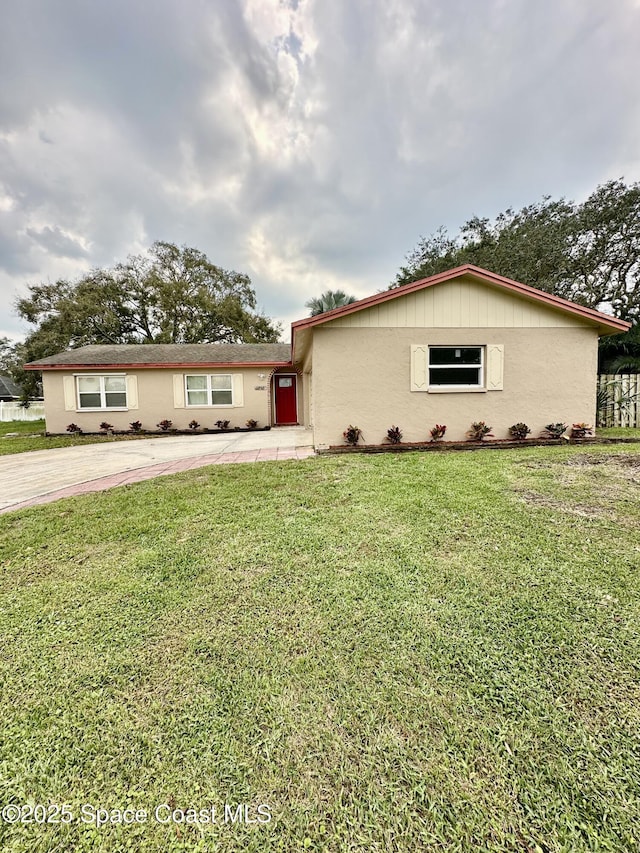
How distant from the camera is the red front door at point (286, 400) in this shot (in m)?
14.7

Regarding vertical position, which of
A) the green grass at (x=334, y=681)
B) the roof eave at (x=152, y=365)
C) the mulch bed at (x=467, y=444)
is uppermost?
the roof eave at (x=152, y=365)

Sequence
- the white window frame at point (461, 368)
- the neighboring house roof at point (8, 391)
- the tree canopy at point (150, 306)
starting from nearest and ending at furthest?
the white window frame at point (461, 368) < the tree canopy at point (150, 306) < the neighboring house roof at point (8, 391)

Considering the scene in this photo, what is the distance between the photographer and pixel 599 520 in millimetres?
3465

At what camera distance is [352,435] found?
783 cm

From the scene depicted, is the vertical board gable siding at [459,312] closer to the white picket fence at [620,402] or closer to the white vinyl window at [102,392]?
the white picket fence at [620,402]

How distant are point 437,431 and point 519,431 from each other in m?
1.95

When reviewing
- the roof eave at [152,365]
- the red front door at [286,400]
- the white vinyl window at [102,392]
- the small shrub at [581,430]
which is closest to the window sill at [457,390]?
the small shrub at [581,430]

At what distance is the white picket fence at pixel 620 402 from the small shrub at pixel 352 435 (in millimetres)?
7684

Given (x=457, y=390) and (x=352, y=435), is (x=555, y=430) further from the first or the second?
(x=352, y=435)

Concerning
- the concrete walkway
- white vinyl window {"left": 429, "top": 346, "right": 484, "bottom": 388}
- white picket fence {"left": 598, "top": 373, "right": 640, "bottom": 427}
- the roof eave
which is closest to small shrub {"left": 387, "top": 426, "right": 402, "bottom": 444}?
white vinyl window {"left": 429, "top": 346, "right": 484, "bottom": 388}

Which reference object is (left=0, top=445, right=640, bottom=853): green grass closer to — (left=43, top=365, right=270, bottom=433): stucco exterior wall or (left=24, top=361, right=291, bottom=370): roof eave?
(left=43, top=365, right=270, bottom=433): stucco exterior wall

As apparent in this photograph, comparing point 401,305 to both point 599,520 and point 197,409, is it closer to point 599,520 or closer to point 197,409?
point 599,520

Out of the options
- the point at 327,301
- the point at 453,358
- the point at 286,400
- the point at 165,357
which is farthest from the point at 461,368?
the point at 327,301

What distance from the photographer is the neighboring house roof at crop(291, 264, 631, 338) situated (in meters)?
7.47
